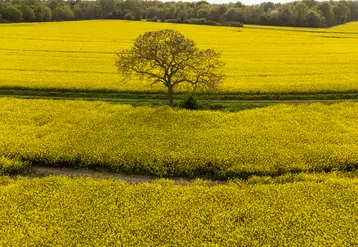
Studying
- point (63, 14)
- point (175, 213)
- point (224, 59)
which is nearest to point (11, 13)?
point (63, 14)

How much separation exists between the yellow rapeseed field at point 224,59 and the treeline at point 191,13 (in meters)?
25.7

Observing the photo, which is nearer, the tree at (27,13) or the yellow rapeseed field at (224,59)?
the yellow rapeseed field at (224,59)

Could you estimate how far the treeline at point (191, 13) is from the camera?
89.4 metres

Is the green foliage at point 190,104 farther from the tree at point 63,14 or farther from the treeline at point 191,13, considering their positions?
the tree at point 63,14

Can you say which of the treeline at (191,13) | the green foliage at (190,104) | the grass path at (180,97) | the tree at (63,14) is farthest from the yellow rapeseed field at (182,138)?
the tree at (63,14)

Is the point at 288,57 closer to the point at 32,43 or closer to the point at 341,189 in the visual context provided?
the point at 341,189

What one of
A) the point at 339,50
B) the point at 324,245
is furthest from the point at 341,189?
the point at 339,50

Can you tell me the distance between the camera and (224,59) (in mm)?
44125

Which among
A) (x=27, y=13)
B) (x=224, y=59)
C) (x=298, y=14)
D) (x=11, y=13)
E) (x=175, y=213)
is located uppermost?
(x=298, y=14)

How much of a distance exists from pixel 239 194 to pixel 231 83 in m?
18.9

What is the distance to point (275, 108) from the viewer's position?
2603 centimetres

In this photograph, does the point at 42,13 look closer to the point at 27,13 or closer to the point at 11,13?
the point at 27,13

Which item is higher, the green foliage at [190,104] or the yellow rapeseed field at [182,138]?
the green foliage at [190,104]

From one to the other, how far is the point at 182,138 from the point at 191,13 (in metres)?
93.3
